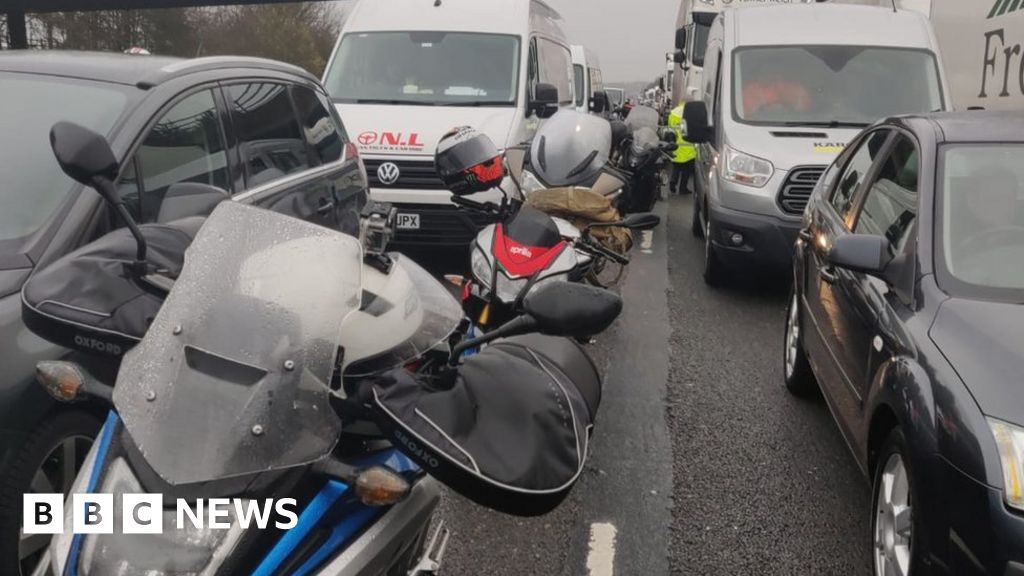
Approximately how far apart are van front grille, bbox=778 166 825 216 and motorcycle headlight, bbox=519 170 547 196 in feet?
7.41

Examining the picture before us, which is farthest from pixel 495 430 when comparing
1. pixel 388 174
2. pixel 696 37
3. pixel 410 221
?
pixel 696 37

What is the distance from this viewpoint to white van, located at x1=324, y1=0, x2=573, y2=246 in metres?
8.28

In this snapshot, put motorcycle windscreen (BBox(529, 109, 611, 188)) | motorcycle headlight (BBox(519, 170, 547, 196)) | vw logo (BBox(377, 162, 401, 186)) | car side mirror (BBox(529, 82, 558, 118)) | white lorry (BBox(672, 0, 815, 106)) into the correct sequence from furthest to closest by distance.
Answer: white lorry (BBox(672, 0, 815, 106)) → car side mirror (BBox(529, 82, 558, 118)) → vw logo (BBox(377, 162, 401, 186)) → motorcycle headlight (BBox(519, 170, 547, 196)) → motorcycle windscreen (BBox(529, 109, 611, 188))

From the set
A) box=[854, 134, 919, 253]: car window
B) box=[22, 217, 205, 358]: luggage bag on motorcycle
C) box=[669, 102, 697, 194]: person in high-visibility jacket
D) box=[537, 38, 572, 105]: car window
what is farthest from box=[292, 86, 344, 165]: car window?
box=[669, 102, 697, 194]: person in high-visibility jacket

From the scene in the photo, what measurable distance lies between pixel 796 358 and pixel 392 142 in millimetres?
4265

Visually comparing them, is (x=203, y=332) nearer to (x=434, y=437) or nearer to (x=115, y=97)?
(x=434, y=437)

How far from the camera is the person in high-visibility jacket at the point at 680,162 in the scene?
14625 millimetres

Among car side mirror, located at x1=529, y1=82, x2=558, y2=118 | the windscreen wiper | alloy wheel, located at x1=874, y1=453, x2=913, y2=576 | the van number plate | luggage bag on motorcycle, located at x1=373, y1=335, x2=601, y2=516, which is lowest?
the van number plate

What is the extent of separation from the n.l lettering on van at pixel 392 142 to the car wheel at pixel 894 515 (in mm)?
5694

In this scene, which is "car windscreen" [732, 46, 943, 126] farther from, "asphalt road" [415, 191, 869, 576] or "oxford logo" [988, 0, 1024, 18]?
"asphalt road" [415, 191, 869, 576]

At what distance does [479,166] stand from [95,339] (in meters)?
2.66

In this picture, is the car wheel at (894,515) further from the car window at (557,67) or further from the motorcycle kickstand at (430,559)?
the car window at (557,67)

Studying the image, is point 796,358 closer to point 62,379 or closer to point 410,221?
point 410,221

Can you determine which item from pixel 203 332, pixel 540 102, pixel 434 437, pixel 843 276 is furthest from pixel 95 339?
pixel 540 102
